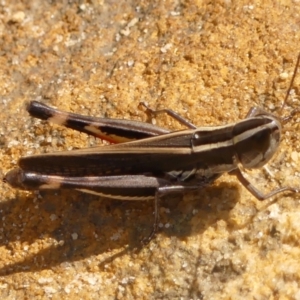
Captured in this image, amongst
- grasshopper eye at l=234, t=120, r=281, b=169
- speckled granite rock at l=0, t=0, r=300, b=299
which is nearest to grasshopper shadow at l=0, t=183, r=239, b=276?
speckled granite rock at l=0, t=0, r=300, b=299

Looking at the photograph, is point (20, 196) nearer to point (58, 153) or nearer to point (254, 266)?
point (58, 153)

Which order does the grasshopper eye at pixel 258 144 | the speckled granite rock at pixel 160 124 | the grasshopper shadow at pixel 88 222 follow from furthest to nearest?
the grasshopper shadow at pixel 88 222 → the speckled granite rock at pixel 160 124 → the grasshopper eye at pixel 258 144

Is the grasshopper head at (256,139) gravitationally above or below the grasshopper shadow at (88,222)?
above

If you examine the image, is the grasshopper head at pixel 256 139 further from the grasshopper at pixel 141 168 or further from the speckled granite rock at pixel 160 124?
the speckled granite rock at pixel 160 124

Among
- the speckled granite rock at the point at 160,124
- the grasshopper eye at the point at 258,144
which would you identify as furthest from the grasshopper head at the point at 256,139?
the speckled granite rock at the point at 160,124

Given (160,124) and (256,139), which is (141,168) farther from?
(256,139)

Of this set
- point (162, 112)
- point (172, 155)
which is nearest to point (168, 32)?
point (162, 112)

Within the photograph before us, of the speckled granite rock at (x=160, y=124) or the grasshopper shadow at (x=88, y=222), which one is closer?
A: the speckled granite rock at (x=160, y=124)
